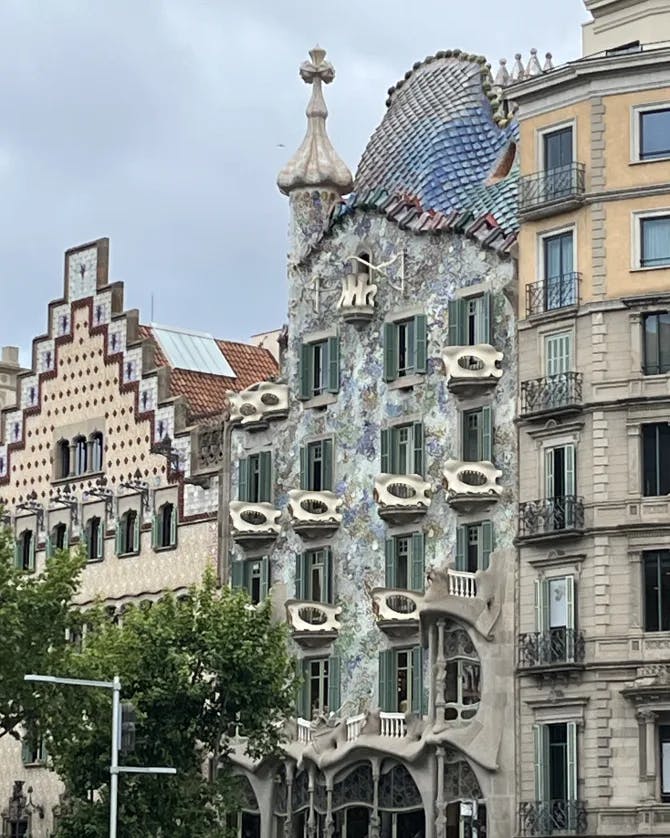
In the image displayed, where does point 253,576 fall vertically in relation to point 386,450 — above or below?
below

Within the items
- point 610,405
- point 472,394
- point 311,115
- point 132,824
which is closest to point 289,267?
point 311,115

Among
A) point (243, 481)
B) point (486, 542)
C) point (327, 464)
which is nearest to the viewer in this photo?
point (486, 542)

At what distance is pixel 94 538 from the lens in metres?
72.6

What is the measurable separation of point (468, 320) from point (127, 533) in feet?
50.3

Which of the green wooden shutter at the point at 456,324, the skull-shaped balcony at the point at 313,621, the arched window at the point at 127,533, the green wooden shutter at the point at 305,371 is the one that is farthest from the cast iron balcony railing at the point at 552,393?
the arched window at the point at 127,533

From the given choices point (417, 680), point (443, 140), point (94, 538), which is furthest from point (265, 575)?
point (443, 140)

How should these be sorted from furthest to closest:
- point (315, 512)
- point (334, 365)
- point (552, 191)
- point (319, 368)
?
point (319, 368) → point (334, 365) → point (315, 512) → point (552, 191)

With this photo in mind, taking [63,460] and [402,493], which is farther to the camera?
[63,460]

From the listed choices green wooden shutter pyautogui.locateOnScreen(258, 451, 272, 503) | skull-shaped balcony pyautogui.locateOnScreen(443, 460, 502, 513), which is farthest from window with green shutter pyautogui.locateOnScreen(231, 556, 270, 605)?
skull-shaped balcony pyautogui.locateOnScreen(443, 460, 502, 513)

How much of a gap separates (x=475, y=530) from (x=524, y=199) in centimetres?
823

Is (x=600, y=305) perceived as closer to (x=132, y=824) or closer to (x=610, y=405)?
(x=610, y=405)

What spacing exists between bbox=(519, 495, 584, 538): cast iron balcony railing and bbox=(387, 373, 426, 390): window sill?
5.46m

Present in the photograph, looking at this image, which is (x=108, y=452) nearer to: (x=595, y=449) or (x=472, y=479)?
(x=472, y=479)

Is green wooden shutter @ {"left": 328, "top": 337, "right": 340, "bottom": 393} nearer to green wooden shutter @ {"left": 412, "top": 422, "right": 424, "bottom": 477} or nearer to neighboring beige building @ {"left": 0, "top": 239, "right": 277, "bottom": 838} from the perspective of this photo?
green wooden shutter @ {"left": 412, "top": 422, "right": 424, "bottom": 477}
